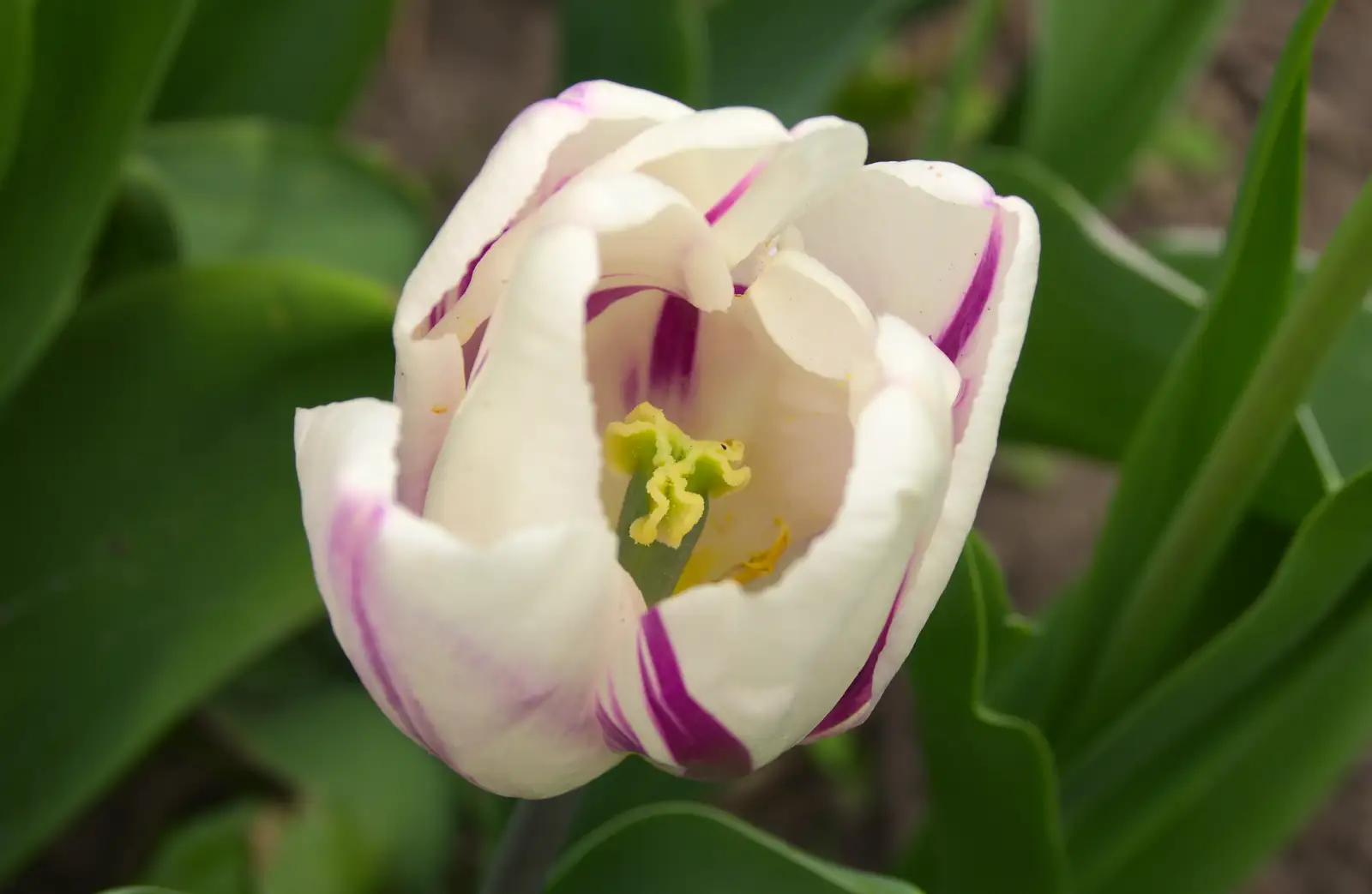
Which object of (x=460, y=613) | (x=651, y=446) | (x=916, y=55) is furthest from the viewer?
(x=916, y=55)

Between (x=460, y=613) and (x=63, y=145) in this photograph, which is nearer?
(x=460, y=613)

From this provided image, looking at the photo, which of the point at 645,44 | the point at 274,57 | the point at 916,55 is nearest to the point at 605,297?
the point at 645,44

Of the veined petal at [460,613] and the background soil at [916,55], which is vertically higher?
the veined petal at [460,613]

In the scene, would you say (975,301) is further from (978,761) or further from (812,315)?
(978,761)

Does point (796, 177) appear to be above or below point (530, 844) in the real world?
above

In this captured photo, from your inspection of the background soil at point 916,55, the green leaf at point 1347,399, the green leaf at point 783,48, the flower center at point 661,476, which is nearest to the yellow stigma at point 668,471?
the flower center at point 661,476

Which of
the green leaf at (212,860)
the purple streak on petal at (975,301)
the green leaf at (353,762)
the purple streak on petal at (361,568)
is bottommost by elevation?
the green leaf at (212,860)

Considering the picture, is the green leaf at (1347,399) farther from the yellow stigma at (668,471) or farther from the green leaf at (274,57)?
the green leaf at (274,57)

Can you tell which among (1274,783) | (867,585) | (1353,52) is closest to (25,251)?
(867,585)
